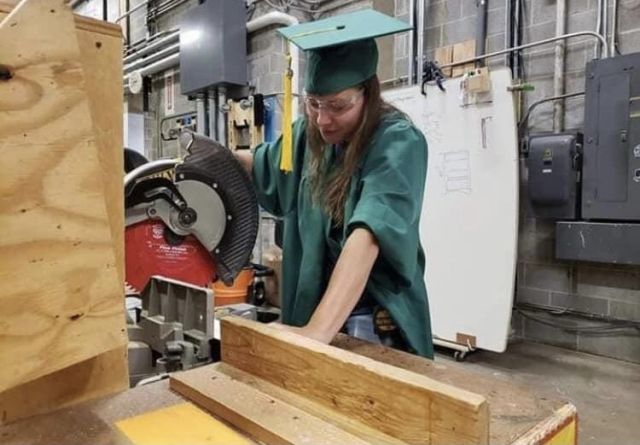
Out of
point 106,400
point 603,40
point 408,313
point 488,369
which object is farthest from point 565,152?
point 106,400

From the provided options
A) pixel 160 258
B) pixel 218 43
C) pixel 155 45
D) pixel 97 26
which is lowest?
pixel 160 258

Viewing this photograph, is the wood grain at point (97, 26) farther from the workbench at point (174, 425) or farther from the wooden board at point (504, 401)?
the wooden board at point (504, 401)

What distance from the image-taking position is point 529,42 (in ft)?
10.4

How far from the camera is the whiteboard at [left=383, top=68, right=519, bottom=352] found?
287cm

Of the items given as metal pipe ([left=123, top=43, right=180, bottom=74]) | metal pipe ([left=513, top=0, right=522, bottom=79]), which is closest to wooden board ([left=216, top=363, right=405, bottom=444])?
metal pipe ([left=513, top=0, right=522, bottom=79])

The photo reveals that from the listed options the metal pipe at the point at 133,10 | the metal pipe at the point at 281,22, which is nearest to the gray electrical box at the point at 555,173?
the metal pipe at the point at 281,22

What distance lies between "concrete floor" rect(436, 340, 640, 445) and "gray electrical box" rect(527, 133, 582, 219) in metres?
0.84

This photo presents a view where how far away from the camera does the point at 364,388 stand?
70cm

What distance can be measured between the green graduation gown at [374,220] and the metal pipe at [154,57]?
4.15m

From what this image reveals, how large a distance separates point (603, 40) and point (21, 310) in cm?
315

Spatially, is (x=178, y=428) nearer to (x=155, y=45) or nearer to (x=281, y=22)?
(x=281, y=22)

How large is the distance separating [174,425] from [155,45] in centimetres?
527

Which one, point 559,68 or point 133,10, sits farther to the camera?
point 133,10

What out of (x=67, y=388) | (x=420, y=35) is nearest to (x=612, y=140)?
(x=420, y=35)
